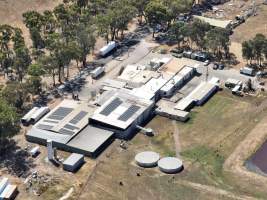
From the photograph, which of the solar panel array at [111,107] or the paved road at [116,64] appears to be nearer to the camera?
the solar panel array at [111,107]

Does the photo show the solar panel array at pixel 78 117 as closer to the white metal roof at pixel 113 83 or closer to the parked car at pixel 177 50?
the white metal roof at pixel 113 83

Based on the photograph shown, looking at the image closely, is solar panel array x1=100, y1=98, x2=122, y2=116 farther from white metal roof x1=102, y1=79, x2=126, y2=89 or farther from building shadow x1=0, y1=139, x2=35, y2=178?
building shadow x1=0, y1=139, x2=35, y2=178

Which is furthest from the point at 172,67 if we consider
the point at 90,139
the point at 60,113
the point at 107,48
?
the point at 90,139

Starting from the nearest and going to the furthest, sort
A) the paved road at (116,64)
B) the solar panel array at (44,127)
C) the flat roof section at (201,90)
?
the solar panel array at (44,127) → the flat roof section at (201,90) → the paved road at (116,64)

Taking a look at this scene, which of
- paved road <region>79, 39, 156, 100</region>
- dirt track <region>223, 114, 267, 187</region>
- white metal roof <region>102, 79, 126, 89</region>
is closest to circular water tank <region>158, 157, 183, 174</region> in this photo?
dirt track <region>223, 114, 267, 187</region>

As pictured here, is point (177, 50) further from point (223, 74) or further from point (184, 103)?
point (184, 103)

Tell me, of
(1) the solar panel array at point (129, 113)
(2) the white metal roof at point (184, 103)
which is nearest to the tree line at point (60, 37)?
(1) the solar panel array at point (129, 113)
